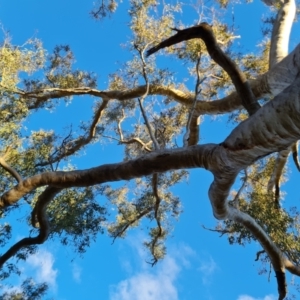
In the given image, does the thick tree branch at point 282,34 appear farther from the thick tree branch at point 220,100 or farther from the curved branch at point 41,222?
the curved branch at point 41,222

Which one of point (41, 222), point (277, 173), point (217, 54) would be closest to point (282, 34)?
point (217, 54)

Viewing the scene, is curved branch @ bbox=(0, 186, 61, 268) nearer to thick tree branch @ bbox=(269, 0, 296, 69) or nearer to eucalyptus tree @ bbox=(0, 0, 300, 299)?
eucalyptus tree @ bbox=(0, 0, 300, 299)

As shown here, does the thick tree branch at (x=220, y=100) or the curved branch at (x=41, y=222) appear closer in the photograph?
the thick tree branch at (x=220, y=100)

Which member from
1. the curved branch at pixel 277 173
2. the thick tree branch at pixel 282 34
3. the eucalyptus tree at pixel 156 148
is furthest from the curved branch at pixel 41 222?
the curved branch at pixel 277 173

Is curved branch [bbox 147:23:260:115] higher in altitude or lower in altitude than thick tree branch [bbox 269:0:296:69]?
lower

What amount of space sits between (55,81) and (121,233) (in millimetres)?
4236

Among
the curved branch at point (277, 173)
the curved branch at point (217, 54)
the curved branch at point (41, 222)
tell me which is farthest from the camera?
the curved branch at point (277, 173)

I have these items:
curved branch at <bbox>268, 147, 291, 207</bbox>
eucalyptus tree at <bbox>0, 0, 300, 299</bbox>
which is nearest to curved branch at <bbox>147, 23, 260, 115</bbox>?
eucalyptus tree at <bbox>0, 0, 300, 299</bbox>

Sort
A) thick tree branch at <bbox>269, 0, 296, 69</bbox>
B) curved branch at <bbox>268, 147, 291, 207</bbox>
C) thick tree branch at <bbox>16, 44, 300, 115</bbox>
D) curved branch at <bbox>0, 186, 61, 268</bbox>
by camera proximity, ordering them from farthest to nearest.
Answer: curved branch at <bbox>268, 147, 291, 207</bbox>, thick tree branch at <bbox>269, 0, 296, 69</bbox>, curved branch at <bbox>0, 186, 61, 268</bbox>, thick tree branch at <bbox>16, 44, 300, 115</bbox>

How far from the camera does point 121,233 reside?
10664mm

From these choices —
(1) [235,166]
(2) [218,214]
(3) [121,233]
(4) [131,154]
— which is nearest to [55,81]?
(4) [131,154]

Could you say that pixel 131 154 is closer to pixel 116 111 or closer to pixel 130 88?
pixel 116 111

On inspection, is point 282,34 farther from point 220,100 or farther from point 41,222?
point 41,222

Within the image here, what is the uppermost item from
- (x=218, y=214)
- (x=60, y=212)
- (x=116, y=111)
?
(x=116, y=111)
